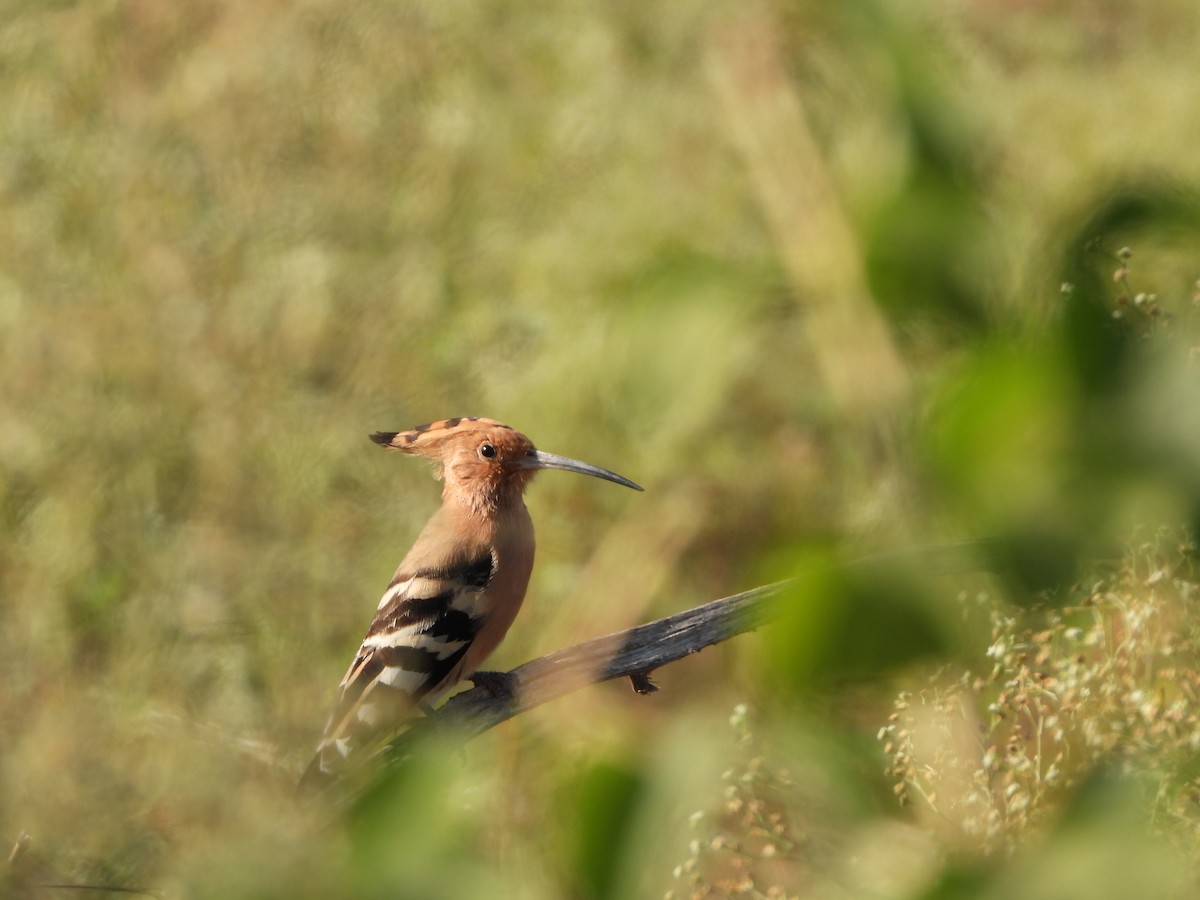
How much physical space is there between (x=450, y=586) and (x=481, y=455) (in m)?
0.29

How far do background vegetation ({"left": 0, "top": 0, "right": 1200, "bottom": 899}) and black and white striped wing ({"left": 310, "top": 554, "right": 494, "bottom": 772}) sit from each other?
22 centimetres

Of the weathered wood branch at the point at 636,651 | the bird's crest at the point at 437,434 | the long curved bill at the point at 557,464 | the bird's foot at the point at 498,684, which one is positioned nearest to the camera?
the weathered wood branch at the point at 636,651

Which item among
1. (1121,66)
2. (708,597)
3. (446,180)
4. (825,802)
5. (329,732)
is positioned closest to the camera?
(825,802)

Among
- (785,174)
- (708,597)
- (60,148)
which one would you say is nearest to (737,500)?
(708,597)

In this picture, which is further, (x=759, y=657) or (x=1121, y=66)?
(x=1121, y=66)

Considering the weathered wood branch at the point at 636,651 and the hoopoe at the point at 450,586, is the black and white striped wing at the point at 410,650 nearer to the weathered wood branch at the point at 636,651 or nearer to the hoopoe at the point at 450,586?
the hoopoe at the point at 450,586

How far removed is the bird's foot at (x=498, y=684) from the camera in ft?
6.15

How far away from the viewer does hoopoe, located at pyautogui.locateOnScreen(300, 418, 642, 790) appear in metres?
2.79

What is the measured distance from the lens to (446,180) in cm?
602

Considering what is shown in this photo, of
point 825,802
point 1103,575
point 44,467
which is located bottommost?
point 44,467

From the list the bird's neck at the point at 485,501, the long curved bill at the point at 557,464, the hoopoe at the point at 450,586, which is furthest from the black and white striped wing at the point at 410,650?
the long curved bill at the point at 557,464

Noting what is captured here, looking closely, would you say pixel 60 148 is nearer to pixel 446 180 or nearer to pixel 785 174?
pixel 446 180

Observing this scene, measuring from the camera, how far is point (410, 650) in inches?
111

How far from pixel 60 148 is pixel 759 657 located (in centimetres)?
608
